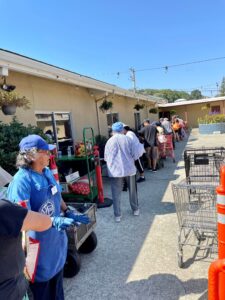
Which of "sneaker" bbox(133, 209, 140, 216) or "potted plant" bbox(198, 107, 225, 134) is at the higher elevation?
"potted plant" bbox(198, 107, 225, 134)

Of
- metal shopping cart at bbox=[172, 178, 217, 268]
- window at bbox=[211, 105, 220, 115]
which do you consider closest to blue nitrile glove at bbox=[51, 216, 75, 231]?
metal shopping cart at bbox=[172, 178, 217, 268]

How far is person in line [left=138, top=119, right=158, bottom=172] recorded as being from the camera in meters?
9.34

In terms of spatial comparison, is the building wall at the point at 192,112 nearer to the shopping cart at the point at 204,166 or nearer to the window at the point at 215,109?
the window at the point at 215,109

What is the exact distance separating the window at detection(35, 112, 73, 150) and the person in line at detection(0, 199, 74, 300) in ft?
17.8

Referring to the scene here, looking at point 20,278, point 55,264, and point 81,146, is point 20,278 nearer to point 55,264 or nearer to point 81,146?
point 55,264

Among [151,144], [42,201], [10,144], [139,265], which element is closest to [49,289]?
[42,201]

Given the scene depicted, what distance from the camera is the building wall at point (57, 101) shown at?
21.4ft

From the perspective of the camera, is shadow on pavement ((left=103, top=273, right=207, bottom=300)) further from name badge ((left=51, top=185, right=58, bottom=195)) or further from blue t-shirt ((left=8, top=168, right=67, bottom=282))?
name badge ((left=51, top=185, right=58, bottom=195))

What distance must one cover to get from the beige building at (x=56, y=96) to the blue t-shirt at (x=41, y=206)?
3.30m

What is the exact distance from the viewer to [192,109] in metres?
32.2

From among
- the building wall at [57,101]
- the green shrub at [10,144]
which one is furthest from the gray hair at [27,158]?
the building wall at [57,101]

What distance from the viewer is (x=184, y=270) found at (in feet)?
11.4

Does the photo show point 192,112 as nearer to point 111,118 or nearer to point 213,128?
point 213,128

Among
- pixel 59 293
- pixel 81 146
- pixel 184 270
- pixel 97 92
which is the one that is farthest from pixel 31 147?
pixel 97 92
